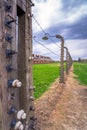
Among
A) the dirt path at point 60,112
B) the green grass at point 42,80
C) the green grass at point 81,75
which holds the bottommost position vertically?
the dirt path at point 60,112

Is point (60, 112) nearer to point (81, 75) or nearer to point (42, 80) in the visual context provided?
point (42, 80)

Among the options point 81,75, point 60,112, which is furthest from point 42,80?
point 60,112

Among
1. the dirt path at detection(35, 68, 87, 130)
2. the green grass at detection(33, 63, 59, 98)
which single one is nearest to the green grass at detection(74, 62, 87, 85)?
the green grass at detection(33, 63, 59, 98)

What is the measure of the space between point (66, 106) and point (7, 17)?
5.41 meters

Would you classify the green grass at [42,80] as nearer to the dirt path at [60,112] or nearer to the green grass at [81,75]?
the dirt path at [60,112]

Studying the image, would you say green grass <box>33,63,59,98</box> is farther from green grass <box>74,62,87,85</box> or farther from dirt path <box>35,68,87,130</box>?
green grass <box>74,62,87,85</box>

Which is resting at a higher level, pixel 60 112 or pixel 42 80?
pixel 42 80

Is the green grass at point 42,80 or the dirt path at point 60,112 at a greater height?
the green grass at point 42,80

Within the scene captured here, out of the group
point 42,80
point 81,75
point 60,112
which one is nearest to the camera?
point 60,112

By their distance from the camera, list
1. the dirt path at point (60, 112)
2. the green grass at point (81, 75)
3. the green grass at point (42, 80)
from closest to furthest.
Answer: the dirt path at point (60, 112) → the green grass at point (42, 80) → the green grass at point (81, 75)

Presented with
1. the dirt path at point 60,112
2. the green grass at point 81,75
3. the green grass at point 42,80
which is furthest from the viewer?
the green grass at point 81,75

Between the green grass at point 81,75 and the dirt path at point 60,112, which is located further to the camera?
the green grass at point 81,75

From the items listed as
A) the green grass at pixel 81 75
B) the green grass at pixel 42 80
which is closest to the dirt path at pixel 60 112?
the green grass at pixel 42 80

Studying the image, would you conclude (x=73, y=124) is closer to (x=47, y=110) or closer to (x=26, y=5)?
(x=47, y=110)
